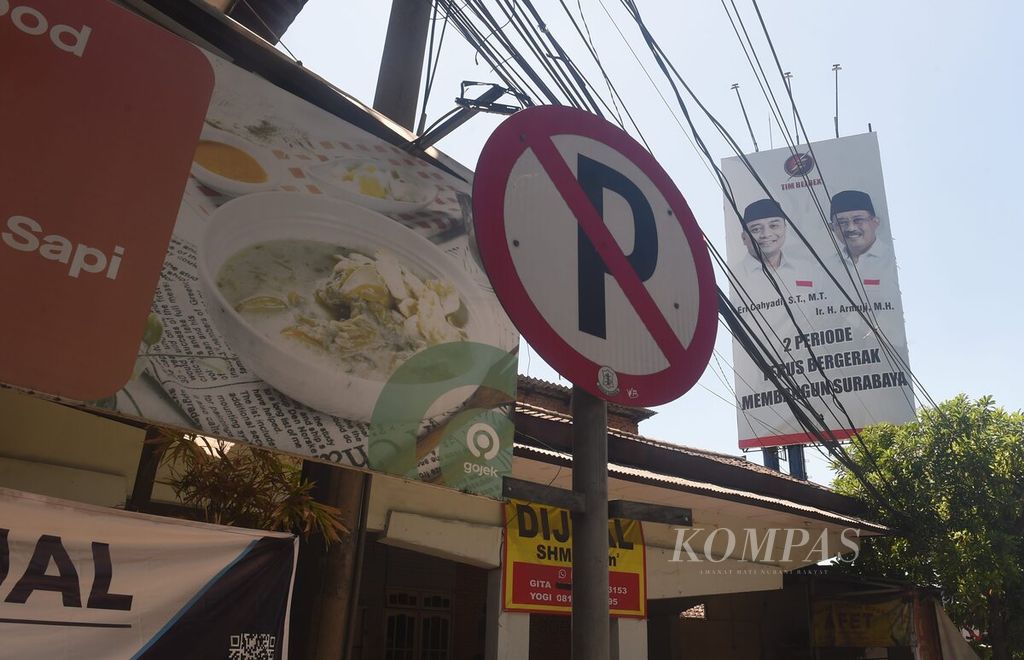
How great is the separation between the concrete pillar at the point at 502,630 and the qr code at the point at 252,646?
3.34 m

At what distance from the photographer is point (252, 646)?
2955 mm

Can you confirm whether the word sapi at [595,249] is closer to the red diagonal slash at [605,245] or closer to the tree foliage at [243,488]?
the red diagonal slash at [605,245]

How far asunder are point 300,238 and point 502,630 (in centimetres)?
389

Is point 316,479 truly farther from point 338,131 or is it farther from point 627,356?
point 627,356

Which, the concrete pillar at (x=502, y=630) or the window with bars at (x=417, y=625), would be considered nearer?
the concrete pillar at (x=502, y=630)

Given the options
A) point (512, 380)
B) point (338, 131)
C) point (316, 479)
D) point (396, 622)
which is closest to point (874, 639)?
point (396, 622)

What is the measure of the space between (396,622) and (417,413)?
6.56 metres

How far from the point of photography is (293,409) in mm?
3162

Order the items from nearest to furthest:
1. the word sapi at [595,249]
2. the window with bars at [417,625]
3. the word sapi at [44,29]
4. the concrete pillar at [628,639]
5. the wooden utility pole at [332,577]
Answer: the word sapi at [595,249]
the word sapi at [44,29]
the wooden utility pole at [332,577]
the concrete pillar at [628,639]
the window with bars at [417,625]

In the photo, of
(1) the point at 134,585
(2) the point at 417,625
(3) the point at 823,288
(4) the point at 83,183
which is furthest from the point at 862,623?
(4) the point at 83,183

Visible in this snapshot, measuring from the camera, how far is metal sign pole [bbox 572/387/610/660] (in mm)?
1972

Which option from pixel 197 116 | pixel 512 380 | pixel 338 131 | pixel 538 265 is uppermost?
pixel 338 131

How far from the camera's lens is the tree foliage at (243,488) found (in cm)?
369

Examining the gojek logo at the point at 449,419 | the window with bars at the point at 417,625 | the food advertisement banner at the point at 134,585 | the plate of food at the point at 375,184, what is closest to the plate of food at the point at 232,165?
the plate of food at the point at 375,184
